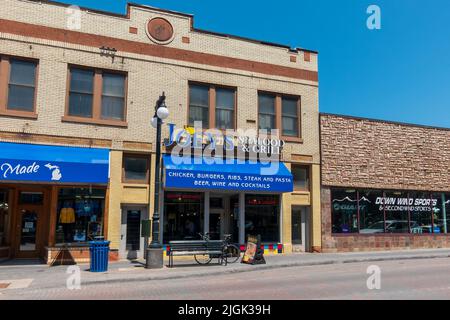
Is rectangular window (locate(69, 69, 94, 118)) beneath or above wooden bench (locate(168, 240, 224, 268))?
above

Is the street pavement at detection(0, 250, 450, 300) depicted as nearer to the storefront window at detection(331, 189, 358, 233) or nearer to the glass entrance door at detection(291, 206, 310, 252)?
the glass entrance door at detection(291, 206, 310, 252)

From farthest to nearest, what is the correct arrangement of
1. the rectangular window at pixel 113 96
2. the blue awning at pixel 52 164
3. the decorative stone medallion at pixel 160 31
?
1. the decorative stone medallion at pixel 160 31
2. the rectangular window at pixel 113 96
3. the blue awning at pixel 52 164

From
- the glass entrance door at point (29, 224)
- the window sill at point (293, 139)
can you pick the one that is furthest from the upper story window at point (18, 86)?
the window sill at point (293, 139)

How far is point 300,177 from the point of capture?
2002 cm

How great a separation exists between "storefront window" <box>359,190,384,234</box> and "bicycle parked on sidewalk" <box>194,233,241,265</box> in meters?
7.07

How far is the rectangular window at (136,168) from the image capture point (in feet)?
55.4

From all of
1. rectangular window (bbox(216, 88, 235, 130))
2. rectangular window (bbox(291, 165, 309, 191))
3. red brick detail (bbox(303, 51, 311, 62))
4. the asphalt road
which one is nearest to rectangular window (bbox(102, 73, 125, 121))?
rectangular window (bbox(216, 88, 235, 130))

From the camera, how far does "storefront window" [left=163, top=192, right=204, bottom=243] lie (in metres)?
17.3

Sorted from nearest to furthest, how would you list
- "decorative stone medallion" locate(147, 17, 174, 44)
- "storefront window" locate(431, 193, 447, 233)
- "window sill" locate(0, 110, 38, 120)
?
"window sill" locate(0, 110, 38, 120), "decorative stone medallion" locate(147, 17, 174, 44), "storefront window" locate(431, 193, 447, 233)

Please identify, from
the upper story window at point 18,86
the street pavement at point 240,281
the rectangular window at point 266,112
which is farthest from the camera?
the rectangular window at point 266,112

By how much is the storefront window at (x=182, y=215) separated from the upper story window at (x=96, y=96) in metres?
3.89

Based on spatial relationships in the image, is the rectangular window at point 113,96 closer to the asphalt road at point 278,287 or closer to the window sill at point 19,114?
the window sill at point 19,114
